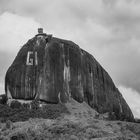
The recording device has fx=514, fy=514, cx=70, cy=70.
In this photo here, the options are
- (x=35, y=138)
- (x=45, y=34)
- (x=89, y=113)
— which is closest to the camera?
(x=35, y=138)

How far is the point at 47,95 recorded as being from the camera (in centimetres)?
8106

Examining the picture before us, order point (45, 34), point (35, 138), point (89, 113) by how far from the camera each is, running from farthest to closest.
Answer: point (45, 34), point (89, 113), point (35, 138)

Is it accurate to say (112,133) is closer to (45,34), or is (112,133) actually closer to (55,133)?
(55,133)

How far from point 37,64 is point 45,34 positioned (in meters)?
6.14

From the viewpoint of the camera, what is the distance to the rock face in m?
82.0

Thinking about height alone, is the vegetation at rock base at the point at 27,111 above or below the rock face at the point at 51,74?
below

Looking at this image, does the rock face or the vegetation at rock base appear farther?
the rock face

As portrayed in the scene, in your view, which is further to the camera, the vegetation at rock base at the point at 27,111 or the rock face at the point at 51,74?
the rock face at the point at 51,74

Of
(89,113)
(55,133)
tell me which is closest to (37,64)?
(89,113)

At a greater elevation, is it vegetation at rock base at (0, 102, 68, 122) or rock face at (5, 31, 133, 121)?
rock face at (5, 31, 133, 121)

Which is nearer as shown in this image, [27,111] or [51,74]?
[27,111]

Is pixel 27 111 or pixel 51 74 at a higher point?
pixel 51 74

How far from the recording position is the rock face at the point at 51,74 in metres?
82.0

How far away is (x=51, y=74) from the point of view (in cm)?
8306
